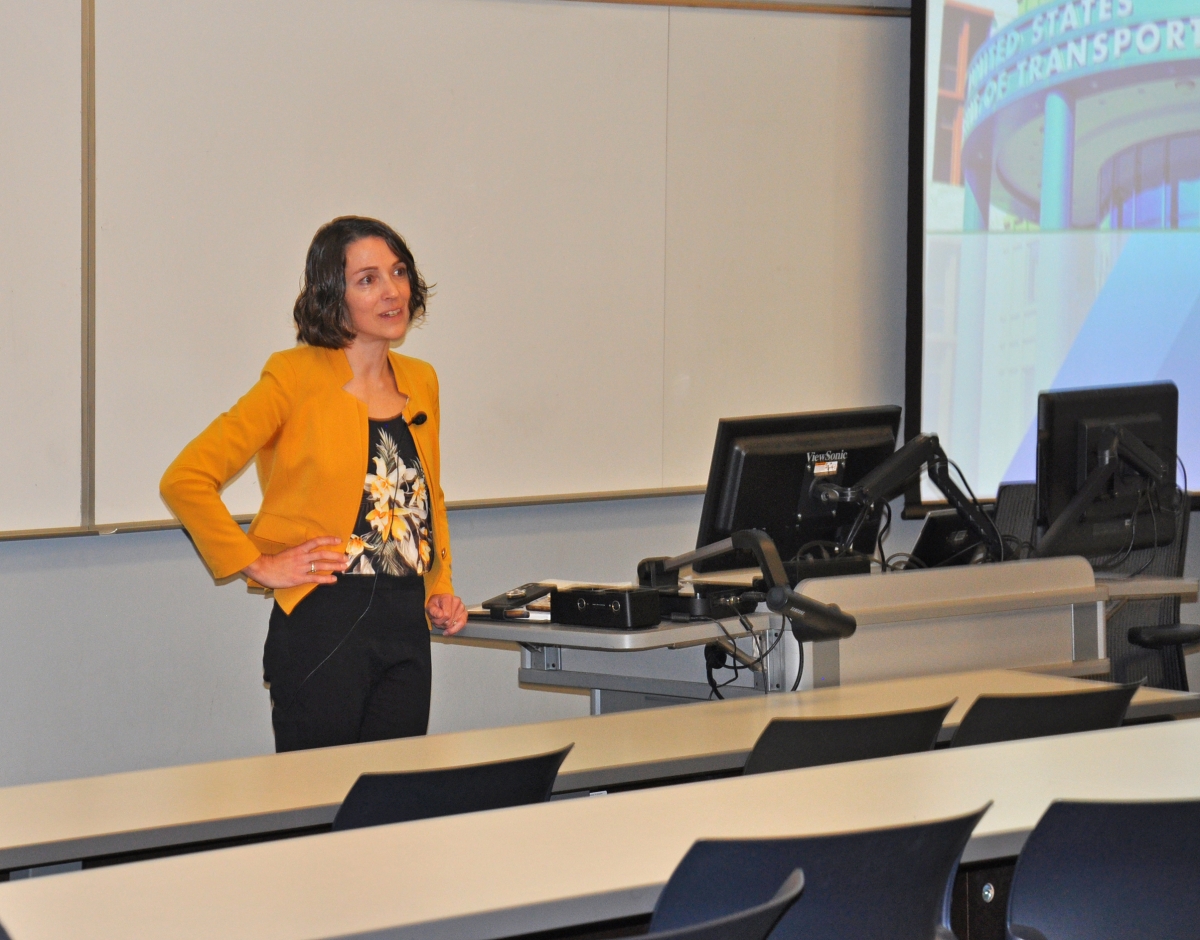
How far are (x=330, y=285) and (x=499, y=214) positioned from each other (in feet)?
4.79

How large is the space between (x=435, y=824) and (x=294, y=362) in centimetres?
139

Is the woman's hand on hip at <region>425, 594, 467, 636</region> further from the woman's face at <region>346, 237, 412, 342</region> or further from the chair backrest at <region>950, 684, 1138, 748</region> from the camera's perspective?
the chair backrest at <region>950, 684, 1138, 748</region>

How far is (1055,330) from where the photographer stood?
17.0 ft

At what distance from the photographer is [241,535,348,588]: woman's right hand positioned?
2850 mm

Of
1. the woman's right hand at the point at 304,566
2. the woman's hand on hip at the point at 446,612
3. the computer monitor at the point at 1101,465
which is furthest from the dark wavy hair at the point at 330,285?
the computer monitor at the point at 1101,465

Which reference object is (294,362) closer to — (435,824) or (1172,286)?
(435,824)

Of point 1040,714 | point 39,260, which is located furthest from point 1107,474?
point 39,260

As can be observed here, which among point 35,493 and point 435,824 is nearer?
point 435,824

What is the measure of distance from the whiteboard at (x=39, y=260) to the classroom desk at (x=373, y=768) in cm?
161

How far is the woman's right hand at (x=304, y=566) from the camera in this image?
285 cm

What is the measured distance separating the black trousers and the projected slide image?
8.68 ft

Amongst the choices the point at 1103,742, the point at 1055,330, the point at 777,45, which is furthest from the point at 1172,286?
the point at 1103,742

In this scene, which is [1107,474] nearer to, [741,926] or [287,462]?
[287,462]

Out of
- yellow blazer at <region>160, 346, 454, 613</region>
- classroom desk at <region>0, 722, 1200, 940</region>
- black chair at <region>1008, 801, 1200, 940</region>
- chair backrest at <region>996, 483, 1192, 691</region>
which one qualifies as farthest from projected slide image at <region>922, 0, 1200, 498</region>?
black chair at <region>1008, 801, 1200, 940</region>
